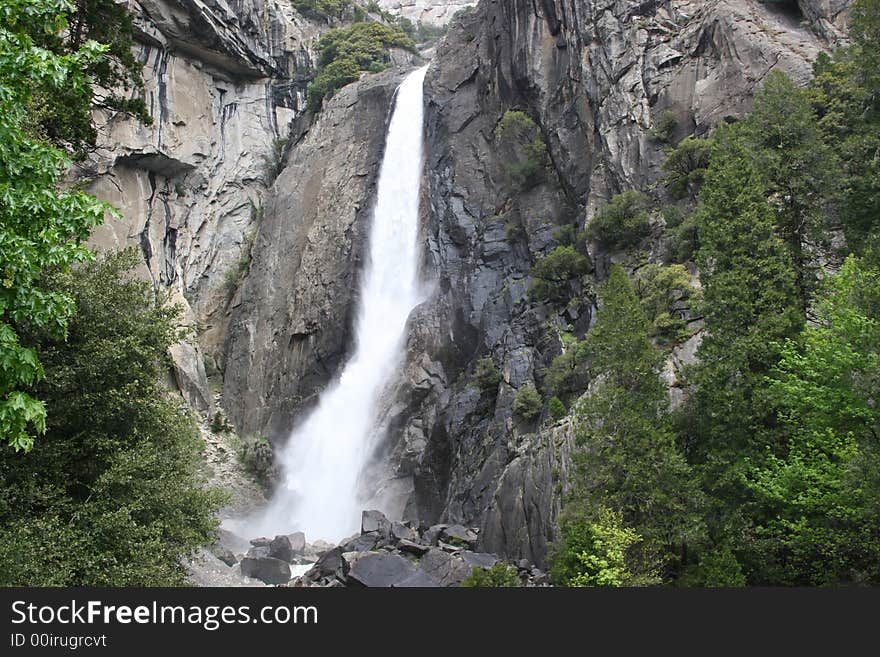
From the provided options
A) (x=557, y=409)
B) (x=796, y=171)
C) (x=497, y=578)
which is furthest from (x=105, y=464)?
(x=796, y=171)

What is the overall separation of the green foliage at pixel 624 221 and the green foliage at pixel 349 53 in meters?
35.4

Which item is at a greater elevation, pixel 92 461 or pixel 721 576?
pixel 92 461

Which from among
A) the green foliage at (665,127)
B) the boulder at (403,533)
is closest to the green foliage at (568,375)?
the boulder at (403,533)

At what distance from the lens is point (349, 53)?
6162cm

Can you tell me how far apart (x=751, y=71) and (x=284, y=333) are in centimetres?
3151

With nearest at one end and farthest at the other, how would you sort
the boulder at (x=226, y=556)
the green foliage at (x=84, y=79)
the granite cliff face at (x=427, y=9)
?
the green foliage at (x=84, y=79) < the boulder at (x=226, y=556) < the granite cliff face at (x=427, y=9)

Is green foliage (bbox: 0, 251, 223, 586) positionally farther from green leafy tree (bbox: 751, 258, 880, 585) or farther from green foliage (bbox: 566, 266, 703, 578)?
green leafy tree (bbox: 751, 258, 880, 585)

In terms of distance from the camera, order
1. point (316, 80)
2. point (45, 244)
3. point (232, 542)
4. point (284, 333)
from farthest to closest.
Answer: point (316, 80) → point (284, 333) → point (232, 542) → point (45, 244)

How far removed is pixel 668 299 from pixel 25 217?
67.5ft

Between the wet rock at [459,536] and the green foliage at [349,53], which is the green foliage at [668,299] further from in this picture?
the green foliage at [349,53]

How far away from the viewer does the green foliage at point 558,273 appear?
32938mm

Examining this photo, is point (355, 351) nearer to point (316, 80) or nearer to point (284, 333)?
point (284, 333)

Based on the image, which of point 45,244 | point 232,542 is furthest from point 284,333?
point 45,244

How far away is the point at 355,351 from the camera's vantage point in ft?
147
